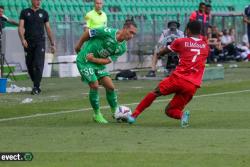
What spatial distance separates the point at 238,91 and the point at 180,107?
249 inches

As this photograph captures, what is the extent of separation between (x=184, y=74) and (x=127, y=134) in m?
1.82

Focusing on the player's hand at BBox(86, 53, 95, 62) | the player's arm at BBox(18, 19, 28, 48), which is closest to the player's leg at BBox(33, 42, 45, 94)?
the player's arm at BBox(18, 19, 28, 48)

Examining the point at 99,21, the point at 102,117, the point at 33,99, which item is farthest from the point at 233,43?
the point at 102,117

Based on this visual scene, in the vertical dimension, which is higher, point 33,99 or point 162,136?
point 162,136

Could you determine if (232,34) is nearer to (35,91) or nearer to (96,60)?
(35,91)

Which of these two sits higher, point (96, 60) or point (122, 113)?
point (96, 60)

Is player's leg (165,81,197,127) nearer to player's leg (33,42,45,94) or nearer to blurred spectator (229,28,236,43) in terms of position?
player's leg (33,42,45,94)

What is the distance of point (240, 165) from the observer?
9.98m

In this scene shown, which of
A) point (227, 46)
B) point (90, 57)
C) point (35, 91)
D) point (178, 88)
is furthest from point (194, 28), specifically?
point (227, 46)

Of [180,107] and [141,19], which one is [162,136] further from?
[141,19]

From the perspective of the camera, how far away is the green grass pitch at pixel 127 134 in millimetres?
10445

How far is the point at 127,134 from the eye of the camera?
509 inches

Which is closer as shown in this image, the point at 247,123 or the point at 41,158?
the point at 41,158

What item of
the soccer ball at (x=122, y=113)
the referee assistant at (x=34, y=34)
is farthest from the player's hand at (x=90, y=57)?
the referee assistant at (x=34, y=34)
